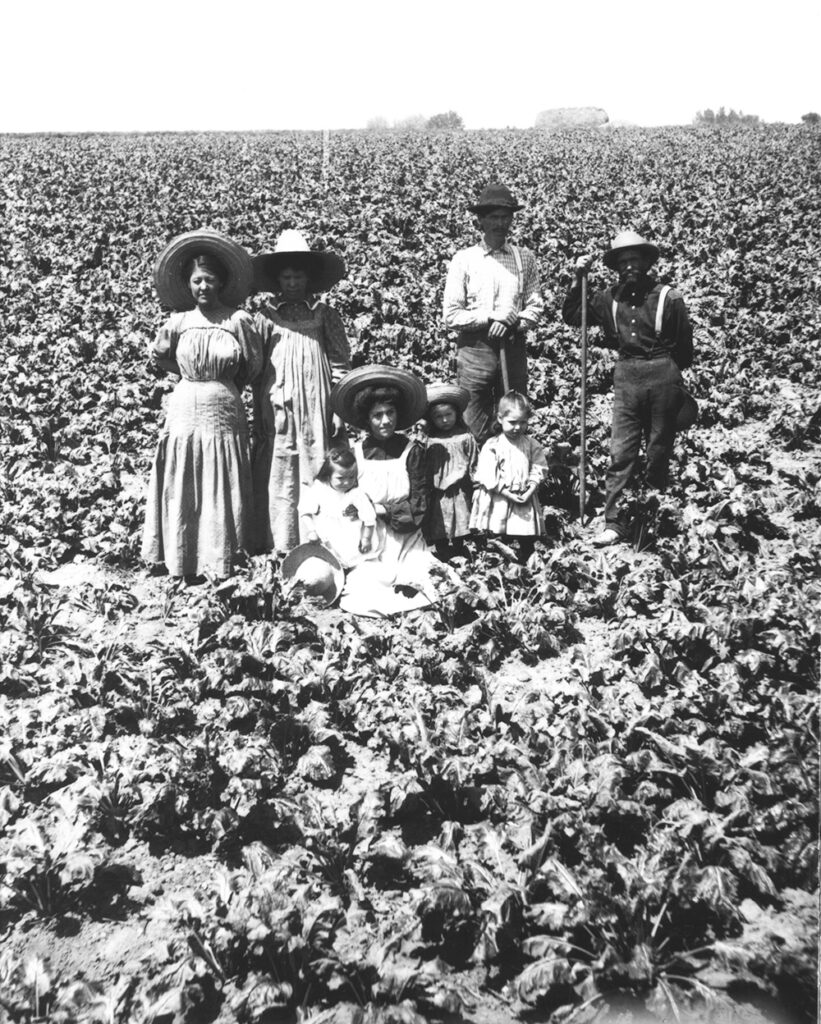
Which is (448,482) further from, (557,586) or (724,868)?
(724,868)

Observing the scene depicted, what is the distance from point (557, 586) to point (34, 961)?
330 cm

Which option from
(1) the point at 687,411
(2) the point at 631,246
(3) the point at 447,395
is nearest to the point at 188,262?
(3) the point at 447,395

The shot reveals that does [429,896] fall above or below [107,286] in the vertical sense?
below

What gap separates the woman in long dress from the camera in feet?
17.3

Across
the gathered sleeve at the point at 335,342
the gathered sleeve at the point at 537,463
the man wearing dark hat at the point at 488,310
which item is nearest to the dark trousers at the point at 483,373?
the man wearing dark hat at the point at 488,310

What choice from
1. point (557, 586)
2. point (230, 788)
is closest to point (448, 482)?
point (557, 586)

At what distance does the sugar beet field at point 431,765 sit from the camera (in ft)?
9.07

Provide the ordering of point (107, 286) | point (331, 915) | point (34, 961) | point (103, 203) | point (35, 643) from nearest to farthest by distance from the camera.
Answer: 1. point (34, 961)
2. point (331, 915)
3. point (35, 643)
4. point (107, 286)
5. point (103, 203)

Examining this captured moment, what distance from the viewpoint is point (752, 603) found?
468 centimetres

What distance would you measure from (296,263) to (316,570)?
193cm

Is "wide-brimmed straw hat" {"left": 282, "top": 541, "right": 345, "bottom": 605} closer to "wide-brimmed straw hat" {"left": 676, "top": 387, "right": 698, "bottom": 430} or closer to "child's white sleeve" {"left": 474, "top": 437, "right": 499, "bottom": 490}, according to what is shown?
"child's white sleeve" {"left": 474, "top": 437, "right": 499, "bottom": 490}

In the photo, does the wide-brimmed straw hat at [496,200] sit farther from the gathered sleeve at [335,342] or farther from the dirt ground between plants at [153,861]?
the dirt ground between plants at [153,861]

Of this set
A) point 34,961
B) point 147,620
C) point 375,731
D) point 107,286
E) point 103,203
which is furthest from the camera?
point 103,203

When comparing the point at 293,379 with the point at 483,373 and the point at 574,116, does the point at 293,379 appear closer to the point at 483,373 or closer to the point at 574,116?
the point at 483,373
